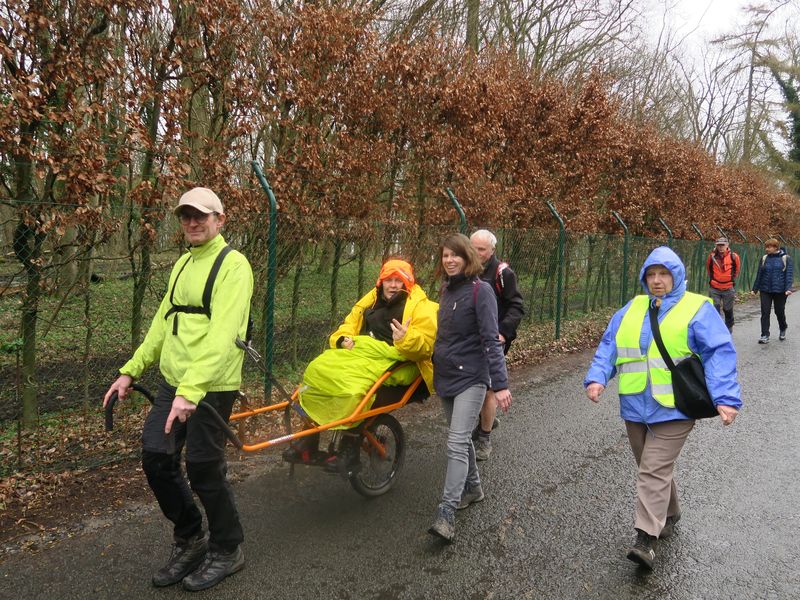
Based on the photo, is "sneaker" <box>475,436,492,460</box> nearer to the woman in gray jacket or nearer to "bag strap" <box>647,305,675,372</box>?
the woman in gray jacket

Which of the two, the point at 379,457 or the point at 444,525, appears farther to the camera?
the point at 379,457

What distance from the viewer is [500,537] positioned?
374 cm

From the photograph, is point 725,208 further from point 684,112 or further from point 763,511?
point 763,511

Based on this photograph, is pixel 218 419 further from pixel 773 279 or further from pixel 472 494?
pixel 773 279

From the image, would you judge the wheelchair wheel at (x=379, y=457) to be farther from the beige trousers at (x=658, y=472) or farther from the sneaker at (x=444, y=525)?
the beige trousers at (x=658, y=472)

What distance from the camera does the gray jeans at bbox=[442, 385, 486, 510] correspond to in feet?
12.2

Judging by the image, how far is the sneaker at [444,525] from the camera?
355 centimetres

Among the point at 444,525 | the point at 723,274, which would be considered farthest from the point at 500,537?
the point at 723,274

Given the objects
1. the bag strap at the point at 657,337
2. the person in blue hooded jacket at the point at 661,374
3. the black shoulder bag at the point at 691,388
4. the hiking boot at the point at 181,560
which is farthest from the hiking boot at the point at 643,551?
the hiking boot at the point at 181,560

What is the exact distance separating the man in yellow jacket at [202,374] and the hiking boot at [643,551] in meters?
2.25

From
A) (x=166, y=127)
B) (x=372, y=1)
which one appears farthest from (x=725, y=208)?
(x=166, y=127)

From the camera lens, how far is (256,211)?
6262mm

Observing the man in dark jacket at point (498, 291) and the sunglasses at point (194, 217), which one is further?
the man in dark jacket at point (498, 291)

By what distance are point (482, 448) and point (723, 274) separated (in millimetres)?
8684
